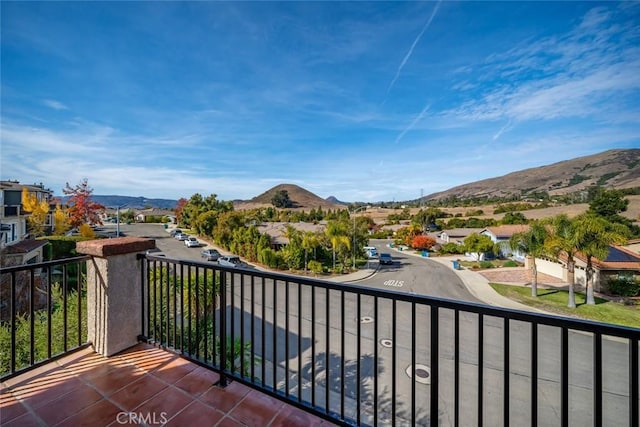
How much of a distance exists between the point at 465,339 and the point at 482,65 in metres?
12.7

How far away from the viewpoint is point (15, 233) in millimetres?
17219

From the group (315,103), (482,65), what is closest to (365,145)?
(315,103)

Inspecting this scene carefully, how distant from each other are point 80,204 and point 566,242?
3828 centimetres

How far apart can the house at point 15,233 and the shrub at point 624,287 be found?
2865 centimetres

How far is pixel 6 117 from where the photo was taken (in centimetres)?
531

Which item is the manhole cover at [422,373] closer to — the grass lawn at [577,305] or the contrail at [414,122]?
the grass lawn at [577,305]

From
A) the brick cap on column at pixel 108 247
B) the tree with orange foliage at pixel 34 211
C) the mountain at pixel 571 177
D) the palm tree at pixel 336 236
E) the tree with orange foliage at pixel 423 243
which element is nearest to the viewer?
the brick cap on column at pixel 108 247

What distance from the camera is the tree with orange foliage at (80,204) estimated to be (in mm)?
25422

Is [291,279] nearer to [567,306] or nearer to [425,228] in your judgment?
[567,306]

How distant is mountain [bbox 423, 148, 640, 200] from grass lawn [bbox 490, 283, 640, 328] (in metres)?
63.1

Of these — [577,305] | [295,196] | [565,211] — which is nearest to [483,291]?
[577,305]

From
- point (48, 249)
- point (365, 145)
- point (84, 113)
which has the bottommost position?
point (48, 249)

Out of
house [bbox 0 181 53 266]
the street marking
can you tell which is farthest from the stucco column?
the street marking

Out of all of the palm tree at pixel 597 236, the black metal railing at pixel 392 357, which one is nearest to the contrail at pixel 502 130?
the palm tree at pixel 597 236
